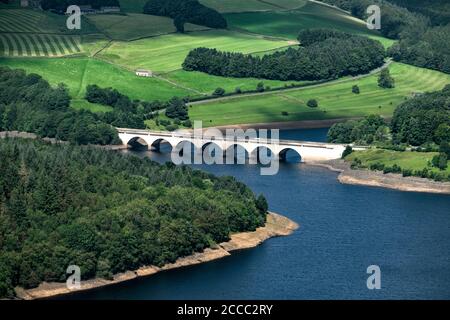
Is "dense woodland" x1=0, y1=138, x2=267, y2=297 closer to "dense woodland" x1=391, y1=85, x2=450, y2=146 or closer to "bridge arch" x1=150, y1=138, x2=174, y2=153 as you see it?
"dense woodland" x1=391, y1=85, x2=450, y2=146

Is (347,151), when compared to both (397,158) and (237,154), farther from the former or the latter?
(237,154)

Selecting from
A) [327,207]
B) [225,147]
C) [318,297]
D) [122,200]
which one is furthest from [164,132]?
[318,297]

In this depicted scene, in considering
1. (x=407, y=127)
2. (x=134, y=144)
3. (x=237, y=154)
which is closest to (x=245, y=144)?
(x=237, y=154)

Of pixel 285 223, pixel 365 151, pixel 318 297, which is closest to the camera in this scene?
pixel 318 297

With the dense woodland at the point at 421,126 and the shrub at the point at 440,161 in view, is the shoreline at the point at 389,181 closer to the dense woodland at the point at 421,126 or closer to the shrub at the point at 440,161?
the shrub at the point at 440,161
